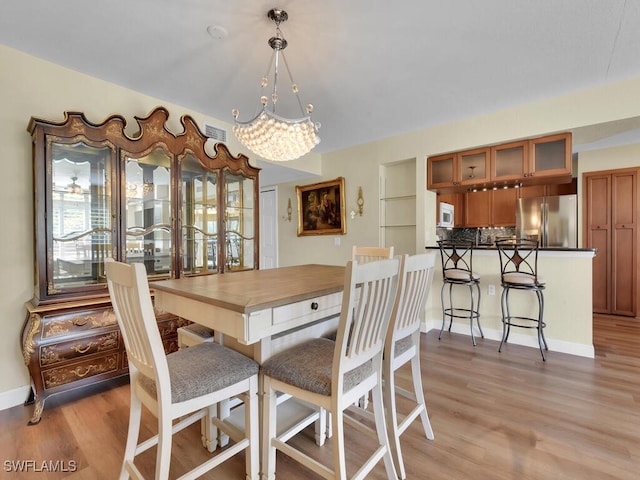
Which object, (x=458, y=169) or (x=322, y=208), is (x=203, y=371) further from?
(x=322, y=208)

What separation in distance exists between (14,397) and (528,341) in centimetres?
432

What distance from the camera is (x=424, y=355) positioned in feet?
9.48

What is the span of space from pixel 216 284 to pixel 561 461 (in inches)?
78.9

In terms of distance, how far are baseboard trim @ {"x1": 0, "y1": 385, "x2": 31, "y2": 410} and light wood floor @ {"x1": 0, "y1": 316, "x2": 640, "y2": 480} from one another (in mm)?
53

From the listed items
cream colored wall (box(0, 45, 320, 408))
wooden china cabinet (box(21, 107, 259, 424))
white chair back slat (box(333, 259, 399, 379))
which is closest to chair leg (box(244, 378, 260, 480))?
white chair back slat (box(333, 259, 399, 379))

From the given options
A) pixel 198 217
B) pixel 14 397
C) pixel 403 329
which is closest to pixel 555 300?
pixel 403 329

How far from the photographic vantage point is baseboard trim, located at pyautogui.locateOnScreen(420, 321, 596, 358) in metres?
2.84

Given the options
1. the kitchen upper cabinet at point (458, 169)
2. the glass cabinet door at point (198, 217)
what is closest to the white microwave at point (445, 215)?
the kitchen upper cabinet at point (458, 169)

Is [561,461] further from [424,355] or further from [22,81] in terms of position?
[22,81]

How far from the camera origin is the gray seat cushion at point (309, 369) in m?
1.23

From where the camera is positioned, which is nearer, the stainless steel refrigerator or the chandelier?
the chandelier

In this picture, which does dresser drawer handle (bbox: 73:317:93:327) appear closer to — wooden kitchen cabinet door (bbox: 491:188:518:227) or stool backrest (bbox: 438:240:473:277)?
stool backrest (bbox: 438:240:473:277)

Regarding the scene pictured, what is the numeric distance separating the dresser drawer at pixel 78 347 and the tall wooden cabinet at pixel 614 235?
572cm

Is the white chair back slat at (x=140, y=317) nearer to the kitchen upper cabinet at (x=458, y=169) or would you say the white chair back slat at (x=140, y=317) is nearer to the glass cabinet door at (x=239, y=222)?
the glass cabinet door at (x=239, y=222)
